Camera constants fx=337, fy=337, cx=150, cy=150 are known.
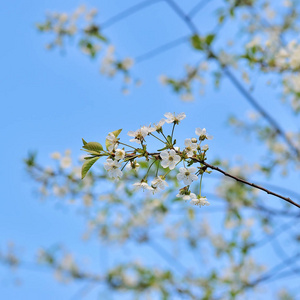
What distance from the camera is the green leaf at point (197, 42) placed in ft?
10.9

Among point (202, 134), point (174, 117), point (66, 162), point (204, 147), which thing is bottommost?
point (204, 147)

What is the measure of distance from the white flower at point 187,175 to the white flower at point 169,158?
0.06m

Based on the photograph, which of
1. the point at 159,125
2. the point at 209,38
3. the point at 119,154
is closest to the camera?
the point at 119,154

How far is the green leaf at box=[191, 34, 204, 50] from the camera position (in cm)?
331

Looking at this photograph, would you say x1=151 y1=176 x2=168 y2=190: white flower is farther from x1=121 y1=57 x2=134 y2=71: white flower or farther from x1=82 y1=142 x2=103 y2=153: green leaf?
x1=121 y1=57 x2=134 y2=71: white flower

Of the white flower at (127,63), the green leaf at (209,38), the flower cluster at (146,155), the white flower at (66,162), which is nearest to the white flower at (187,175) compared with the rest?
the flower cluster at (146,155)

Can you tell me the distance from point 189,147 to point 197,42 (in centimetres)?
230

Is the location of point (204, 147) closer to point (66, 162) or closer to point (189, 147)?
point (189, 147)

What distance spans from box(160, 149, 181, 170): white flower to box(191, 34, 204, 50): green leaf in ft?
7.67

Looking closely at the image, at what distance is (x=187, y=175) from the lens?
1.35m

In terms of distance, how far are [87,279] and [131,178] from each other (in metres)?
3.33

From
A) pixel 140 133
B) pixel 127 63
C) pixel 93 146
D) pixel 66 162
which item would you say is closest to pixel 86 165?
pixel 93 146

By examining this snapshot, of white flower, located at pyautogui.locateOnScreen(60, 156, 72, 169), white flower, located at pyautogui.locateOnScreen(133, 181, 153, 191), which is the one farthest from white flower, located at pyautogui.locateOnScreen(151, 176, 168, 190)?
white flower, located at pyautogui.locateOnScreen(60, 156, 72, 169)

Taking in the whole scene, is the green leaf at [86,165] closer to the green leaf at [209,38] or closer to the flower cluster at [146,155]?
the flower cluster at [146,155]
